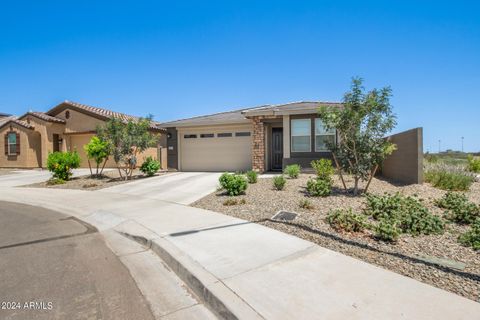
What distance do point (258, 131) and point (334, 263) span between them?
37.5ft

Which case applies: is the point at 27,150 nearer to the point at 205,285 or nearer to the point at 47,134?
the point at 47,134

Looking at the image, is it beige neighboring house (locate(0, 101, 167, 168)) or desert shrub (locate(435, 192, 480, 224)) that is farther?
beige neighboring house (locate(0, 101, 167, 168))

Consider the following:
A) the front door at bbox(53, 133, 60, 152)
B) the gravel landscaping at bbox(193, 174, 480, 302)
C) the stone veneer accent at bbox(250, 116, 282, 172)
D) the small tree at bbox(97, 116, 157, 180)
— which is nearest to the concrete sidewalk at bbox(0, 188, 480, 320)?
the gravel landscaping at bbox(193, 174, 480, 302)

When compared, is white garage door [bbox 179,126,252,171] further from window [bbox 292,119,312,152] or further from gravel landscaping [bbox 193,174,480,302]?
gravel landscaping [bbox 193,174,480,302]

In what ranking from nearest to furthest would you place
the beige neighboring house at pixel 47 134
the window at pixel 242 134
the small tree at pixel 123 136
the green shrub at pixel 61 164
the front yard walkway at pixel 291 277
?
the front yard walkway at pixel 291 277 < the small tree at pixel 123 136 < the green shrub at pixel 61 164 < the window at pixel 242 134 < the beige neighboring house at pixel 47 134

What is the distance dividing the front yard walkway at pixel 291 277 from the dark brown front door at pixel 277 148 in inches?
391

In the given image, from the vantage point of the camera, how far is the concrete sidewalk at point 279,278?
2.76 metres

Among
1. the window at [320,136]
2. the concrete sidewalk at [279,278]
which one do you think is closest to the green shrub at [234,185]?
the concrete sidewalk at [279,278]

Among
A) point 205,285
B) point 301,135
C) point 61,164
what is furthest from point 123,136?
point 205,285

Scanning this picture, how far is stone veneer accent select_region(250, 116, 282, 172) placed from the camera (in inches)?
586

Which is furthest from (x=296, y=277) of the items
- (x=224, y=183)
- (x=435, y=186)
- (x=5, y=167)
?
(x=5, y=167)

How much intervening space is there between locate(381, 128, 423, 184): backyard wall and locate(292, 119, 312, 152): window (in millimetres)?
3673

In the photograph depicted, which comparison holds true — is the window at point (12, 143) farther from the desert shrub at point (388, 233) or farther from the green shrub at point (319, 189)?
the desert shrub at point (388, 233)

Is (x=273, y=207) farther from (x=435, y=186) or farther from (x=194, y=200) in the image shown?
(x=435, y=186)
